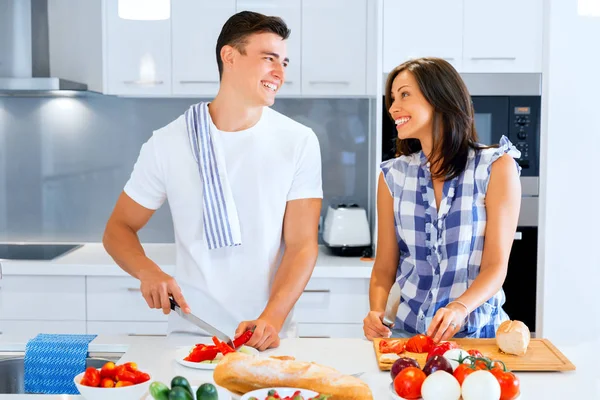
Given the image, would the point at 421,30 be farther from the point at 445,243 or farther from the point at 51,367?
the point at 51,367

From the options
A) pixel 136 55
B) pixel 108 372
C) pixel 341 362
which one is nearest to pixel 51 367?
pixel 108 372

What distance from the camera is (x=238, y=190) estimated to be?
204 cm

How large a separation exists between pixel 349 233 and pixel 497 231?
1.46 meters

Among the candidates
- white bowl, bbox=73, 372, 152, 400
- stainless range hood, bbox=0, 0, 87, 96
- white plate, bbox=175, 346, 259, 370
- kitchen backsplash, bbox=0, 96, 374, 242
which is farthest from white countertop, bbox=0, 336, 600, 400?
kitchen backsplash, bbox=0, 96, 374, 242

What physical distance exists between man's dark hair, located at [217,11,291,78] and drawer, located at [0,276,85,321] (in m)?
1.55

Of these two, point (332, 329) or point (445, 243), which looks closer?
point (445, 243)

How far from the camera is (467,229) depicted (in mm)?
1912

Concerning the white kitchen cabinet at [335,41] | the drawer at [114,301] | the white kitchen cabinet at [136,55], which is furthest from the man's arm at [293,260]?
the white kitchen cabinet at [136,55]

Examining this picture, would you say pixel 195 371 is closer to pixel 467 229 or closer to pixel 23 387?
pixel 23 387

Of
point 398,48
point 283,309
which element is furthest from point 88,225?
point 283,309

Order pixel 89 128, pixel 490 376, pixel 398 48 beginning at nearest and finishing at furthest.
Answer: pixel 490 376 → pixel 398 48 → pixel 89 128

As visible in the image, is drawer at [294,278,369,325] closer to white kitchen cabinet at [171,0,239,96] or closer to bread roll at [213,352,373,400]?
white kitchen cabinet at [171,0,239,96]

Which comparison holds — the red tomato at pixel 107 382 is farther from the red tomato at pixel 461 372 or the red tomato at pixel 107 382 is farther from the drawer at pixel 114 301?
the drawer at pixel 114 301

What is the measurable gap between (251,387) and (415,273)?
2.37 ft
